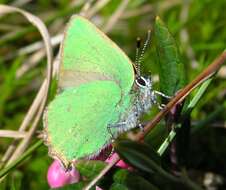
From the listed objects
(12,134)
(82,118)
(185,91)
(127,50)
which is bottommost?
(127,50)

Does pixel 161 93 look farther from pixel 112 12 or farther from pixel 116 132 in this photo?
pixel 112 12

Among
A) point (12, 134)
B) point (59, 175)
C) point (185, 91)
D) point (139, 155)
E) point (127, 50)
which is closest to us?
point (139, 155)

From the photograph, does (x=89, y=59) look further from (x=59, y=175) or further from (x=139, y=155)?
(x=139, y=155)

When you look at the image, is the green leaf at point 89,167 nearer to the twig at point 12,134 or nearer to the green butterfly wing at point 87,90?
the green butterfly wing at point 87,90

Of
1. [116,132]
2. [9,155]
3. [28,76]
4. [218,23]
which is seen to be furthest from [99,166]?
[218,23]

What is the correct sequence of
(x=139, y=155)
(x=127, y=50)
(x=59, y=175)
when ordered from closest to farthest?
1. (x=139, y=155)
2. (x=59, y=175)
3. (x=127, y=50)

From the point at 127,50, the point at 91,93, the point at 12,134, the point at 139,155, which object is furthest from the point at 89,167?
the point at 127,50

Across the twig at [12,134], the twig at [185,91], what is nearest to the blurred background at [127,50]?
the twig at [12,134]
